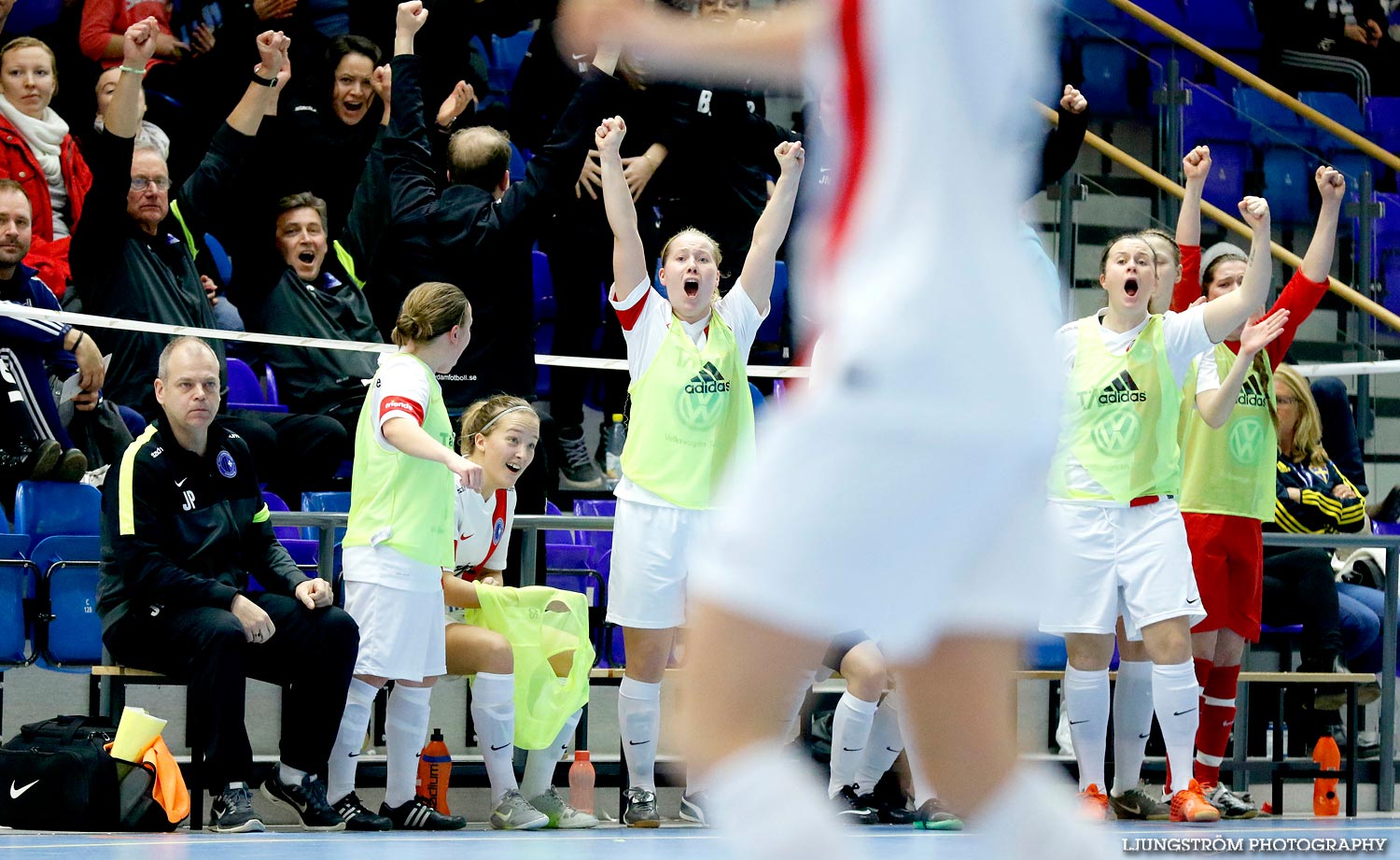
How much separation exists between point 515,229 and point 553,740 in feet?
7.77

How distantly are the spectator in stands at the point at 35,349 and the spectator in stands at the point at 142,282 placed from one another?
488 mm

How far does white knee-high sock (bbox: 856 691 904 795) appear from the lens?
663 centimetres

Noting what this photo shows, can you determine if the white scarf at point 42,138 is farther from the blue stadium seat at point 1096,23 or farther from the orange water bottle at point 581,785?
the blue stadium seat at point 1096,23

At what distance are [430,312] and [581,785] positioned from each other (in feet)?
6.21

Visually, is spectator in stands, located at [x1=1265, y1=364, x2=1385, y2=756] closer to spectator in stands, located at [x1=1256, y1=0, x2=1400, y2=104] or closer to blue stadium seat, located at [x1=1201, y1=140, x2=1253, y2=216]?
blue stadium seat, located at [x1=1201, y1=140, x2=1253, y2=216]

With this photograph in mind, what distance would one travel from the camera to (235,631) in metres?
5.79

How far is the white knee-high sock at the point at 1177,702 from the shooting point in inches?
249

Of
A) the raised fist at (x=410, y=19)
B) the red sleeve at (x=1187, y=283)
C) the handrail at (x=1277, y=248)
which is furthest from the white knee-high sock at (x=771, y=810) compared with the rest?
the handrail at (x=1277, y=248)

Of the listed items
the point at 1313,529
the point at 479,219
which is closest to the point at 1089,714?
the point at 1313,529

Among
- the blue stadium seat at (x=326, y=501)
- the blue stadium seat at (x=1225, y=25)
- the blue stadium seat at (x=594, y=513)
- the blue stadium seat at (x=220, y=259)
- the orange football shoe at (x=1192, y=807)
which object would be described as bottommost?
the orange football shoe at (x=1192, y=807)

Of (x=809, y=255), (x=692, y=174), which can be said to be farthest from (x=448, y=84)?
(x=809, y=255)

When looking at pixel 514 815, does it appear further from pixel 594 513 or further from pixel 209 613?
pixel 594 513

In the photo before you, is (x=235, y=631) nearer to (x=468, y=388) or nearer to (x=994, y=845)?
(x=468, y=388)

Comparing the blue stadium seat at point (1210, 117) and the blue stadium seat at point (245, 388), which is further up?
the blue stadium seat at point (1210, 117)
